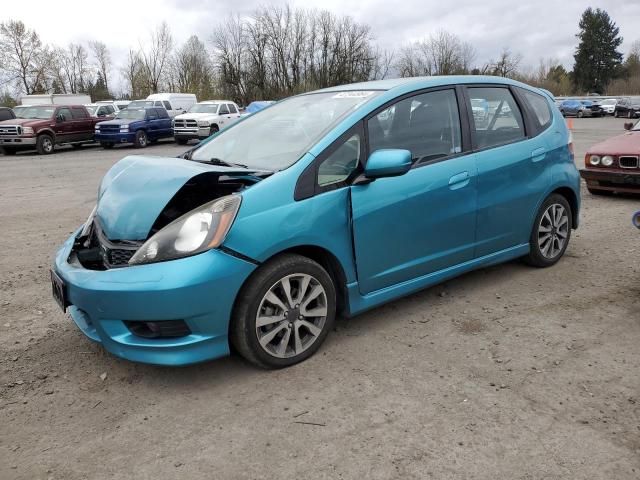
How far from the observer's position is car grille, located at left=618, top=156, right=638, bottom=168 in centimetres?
782

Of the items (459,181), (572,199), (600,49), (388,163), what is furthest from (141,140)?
(600,49)

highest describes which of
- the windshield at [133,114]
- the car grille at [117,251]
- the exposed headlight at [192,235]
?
the windshield at [133,114]

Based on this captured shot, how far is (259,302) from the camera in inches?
121

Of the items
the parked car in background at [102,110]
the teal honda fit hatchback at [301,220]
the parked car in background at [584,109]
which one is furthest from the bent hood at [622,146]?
the parked car in background at [584,109]

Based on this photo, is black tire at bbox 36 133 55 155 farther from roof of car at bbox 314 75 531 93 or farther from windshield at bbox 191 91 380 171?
roof of car at bbox 314 75 531 93

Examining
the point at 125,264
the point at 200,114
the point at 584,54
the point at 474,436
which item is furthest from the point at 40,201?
the point at 584,54

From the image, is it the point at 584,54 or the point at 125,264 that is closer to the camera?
the point at 125,264

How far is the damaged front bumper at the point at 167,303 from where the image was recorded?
2.85 meters

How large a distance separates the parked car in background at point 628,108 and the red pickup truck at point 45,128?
38003mm

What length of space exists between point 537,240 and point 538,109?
115 centimetres

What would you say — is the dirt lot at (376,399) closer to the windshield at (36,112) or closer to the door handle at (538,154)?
the door handle at (538,154)

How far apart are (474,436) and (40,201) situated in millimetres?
9068

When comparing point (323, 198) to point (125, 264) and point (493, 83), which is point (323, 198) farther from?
point (493, 83)

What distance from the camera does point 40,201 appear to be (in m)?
9.55
